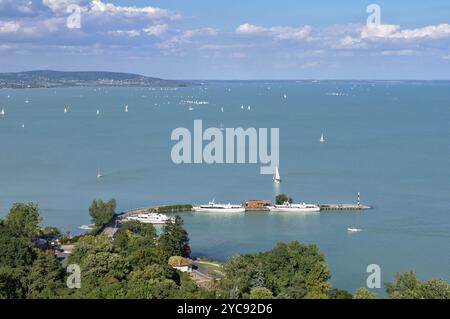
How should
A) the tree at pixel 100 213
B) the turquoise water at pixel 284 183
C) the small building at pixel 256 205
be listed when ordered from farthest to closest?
the small building at pixel 256 205, the tree at pixel 100 213, the turquoise water at pixel 284 183

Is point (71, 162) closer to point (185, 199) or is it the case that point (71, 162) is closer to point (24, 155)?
point (24, 155)

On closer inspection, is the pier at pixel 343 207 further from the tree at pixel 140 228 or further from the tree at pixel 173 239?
the tree at pixel 173 239

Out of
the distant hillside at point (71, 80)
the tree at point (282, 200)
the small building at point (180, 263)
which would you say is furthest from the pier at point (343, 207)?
the distant hillside at point (71, 80)

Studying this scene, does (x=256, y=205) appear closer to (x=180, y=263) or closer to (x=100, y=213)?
(x=100, y=213)

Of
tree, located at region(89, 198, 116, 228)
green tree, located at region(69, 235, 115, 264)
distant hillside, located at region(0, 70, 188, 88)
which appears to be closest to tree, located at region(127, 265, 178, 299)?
green tree, located at region(69, 235, 115, 264)

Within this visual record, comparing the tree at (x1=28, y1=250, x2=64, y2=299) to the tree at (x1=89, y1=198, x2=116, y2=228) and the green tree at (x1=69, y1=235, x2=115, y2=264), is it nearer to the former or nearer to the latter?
the green tree at (x1=69, y1=235, x2=115, y2=264)
